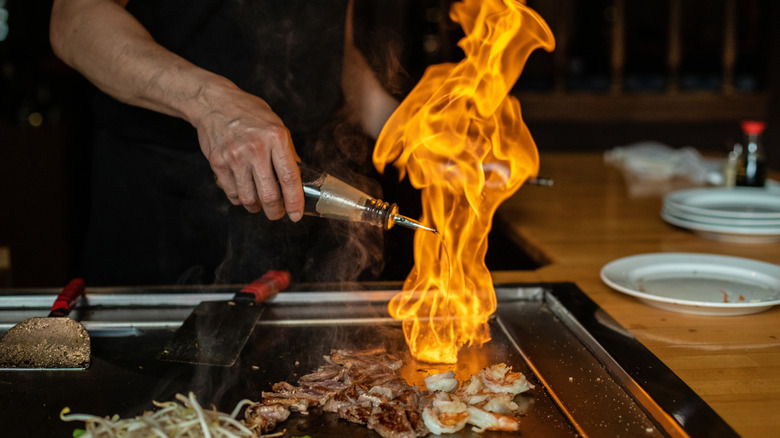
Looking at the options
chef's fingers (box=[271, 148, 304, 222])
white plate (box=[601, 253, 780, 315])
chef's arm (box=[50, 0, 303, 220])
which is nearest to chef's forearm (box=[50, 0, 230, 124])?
chef's arm (box=[50, 0, 303, 220])

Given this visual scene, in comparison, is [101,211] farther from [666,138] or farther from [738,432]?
[666,138]

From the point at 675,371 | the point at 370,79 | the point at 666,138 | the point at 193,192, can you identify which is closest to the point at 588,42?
the point at 666,138

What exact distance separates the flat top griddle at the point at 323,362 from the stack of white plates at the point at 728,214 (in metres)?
0.83

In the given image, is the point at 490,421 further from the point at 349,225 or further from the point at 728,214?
the point at 728,214

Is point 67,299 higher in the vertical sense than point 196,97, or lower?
lower

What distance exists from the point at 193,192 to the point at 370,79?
2.45 ft

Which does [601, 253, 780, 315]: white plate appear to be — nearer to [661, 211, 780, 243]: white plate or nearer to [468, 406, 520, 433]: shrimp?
[661, 211, 780, 243]: white plate

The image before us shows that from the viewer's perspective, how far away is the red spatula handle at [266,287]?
6.00 feet

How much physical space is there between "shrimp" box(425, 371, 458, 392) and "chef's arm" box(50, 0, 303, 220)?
0.49 m

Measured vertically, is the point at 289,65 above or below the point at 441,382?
above

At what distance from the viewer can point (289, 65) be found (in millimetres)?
2459

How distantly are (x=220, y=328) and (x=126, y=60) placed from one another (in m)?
0.79

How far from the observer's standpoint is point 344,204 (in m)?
1.62

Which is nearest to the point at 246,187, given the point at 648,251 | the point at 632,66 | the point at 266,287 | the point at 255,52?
the point at 266,287
